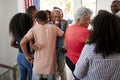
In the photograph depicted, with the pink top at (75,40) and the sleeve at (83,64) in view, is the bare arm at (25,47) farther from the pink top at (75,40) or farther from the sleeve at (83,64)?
the sleeve at (83,64)

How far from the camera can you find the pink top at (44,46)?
2273mm

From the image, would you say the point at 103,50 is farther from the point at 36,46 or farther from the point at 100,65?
the point at 36,46

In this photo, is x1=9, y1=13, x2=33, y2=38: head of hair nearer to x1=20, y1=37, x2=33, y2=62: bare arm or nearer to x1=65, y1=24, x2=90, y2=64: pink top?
x1=20, y1=37, x2=33, y2=62: bare arm

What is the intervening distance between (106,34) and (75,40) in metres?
0.64

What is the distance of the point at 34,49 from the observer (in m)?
2.32

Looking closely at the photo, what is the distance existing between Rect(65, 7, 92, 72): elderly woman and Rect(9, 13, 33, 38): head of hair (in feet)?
1.58

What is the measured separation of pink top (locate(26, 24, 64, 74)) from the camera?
2.27 metres

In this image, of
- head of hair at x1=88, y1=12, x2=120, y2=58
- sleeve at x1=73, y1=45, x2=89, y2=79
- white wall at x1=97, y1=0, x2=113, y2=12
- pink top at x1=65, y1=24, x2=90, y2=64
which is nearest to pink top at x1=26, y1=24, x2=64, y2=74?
pink top at x1=65, y1=24, x2=90, y2=64

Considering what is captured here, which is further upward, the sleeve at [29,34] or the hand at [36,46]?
the sleeve at [29,34]

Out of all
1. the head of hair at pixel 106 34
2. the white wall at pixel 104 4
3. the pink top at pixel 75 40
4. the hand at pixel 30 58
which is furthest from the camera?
the white wall at pixel 104 4

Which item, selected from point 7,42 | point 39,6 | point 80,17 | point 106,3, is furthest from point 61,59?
point 39,6

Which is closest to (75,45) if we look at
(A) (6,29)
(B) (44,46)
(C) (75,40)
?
(C) (75,40)

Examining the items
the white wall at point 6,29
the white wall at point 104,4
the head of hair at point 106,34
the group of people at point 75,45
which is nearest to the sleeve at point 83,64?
the group of people at point 75,45

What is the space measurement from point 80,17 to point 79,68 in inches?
26.9
